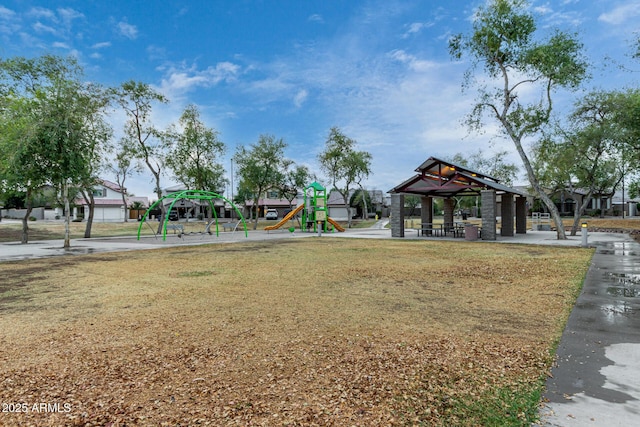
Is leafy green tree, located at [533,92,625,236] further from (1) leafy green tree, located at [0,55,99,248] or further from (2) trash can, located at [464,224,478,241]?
(1) leafy green tree, located at [0,55,99,248]

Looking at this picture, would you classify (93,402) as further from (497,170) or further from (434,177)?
(497,170)

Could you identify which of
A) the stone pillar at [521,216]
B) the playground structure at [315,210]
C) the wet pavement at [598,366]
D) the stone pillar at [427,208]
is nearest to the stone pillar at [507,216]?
the stone pillar at [521,216]

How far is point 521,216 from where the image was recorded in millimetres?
23266

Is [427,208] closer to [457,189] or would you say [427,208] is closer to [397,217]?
[397,217]

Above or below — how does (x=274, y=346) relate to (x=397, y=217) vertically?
below

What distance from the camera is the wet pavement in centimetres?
251

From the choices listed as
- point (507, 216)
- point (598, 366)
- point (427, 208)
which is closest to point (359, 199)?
point (427, 208)

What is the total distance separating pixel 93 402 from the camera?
2.79m

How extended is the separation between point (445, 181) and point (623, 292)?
519 inches

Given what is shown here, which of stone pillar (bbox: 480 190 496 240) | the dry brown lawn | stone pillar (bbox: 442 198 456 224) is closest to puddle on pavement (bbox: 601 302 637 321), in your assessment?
the dry brown lawn

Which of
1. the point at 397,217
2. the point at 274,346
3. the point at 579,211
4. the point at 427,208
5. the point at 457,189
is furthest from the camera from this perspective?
the point at 427,208

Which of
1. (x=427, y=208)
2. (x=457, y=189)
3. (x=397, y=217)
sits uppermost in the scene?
(x=457, y=189)

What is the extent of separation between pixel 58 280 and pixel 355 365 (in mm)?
8127

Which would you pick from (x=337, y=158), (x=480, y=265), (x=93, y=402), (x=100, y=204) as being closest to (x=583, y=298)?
(x=480, y=265)
